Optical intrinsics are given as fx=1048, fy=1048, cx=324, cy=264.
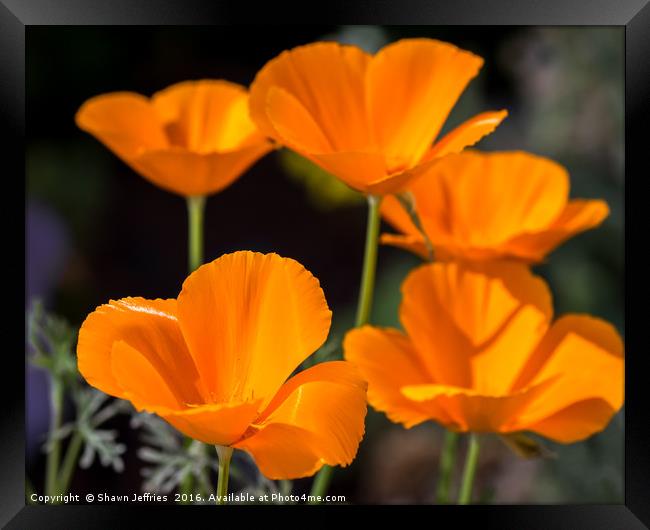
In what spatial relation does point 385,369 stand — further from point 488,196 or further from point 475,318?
point 488,196

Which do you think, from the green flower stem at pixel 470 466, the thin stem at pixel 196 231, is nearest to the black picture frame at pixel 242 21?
the green flower stem at pixel 470 466

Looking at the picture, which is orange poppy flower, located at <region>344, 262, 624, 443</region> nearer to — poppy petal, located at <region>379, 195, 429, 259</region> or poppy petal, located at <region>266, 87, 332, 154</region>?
poppy petal, located at <region>379, 195, 429, 259</region>

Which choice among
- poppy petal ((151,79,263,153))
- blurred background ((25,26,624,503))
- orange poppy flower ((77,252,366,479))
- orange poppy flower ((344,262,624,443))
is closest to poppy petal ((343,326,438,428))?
orange poppy flower ((344,262,624,443))

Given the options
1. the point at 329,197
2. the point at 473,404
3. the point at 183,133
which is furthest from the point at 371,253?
the point at 329,197

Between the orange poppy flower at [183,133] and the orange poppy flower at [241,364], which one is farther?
the orange poppy flower at [183,133]

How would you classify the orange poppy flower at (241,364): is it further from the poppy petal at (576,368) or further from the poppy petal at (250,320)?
the poppy petal at (576,368)

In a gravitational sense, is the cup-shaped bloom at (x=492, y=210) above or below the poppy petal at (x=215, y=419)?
above
